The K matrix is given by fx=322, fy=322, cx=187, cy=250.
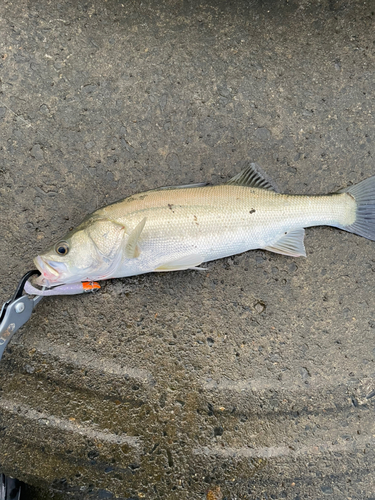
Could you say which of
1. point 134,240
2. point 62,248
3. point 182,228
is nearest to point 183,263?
point 182,228

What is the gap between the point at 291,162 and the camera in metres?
2.72

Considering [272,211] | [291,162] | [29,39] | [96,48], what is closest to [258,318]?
[272,211]

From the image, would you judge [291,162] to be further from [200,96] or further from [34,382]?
[34,382]

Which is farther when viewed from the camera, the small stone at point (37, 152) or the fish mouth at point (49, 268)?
the small stone at point (37, 152)

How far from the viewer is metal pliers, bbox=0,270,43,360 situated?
2.26m

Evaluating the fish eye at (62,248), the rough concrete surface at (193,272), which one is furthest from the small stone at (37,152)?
the fish eye at (62,248)

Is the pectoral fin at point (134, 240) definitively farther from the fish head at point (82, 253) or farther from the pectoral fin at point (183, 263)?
the pectoral fin at point (183, 263)

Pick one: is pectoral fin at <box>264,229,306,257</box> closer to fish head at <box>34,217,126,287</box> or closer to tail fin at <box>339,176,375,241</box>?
tail fin at <box>339,176,375,241</box>

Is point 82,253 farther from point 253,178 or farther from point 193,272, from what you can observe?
point 253,178

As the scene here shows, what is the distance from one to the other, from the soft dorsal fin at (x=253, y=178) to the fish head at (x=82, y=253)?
0.97 meters

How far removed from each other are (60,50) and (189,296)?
7.33ft

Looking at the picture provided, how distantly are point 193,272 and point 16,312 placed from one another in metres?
1.35

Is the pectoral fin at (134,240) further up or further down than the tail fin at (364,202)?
further up

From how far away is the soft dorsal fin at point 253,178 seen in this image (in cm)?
252
